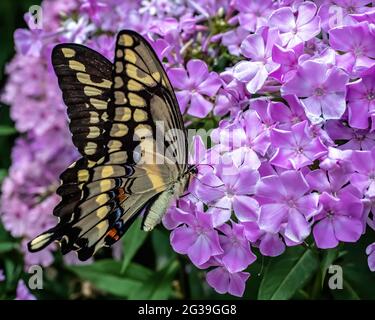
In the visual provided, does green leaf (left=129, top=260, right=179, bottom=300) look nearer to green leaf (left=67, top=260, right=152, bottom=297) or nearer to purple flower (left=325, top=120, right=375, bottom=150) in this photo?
green leaf (left=67, top=260, right=152, bottom=297)

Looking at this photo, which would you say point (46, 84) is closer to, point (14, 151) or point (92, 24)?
point (14, 151)

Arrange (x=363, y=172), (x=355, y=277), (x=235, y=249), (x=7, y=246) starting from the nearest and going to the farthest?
1. (x=363, y=172)
2. (x=235, y=249)
3. (x=355, y=277)
4. (x=7, y=246)

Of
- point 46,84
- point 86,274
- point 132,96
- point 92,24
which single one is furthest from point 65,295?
point 132,96

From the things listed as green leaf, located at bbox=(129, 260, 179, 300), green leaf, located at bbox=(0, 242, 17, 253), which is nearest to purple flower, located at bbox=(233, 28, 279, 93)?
green leaf, located at bbox=(129, 260, 179, 300)

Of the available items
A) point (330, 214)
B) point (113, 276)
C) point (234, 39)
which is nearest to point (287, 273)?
point (330, 214)

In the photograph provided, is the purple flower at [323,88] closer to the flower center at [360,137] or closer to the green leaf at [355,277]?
the flower center at [360,137]

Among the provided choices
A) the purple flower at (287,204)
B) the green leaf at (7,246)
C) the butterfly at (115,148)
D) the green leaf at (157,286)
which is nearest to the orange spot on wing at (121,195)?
the butterfly at (115,148)

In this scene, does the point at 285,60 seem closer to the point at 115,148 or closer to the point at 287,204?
the point at 287,204
